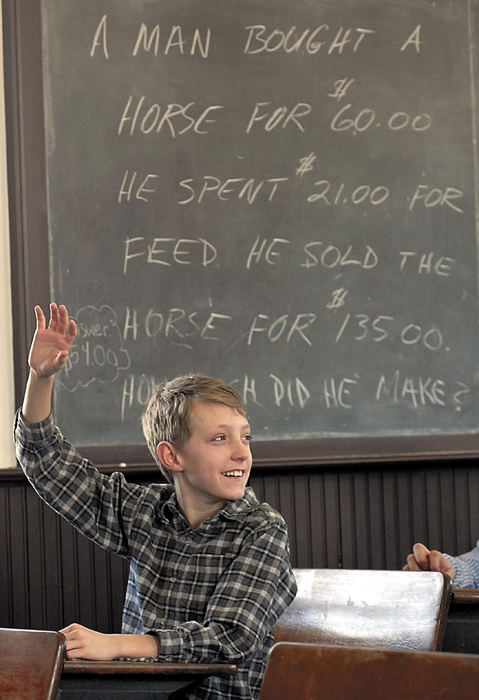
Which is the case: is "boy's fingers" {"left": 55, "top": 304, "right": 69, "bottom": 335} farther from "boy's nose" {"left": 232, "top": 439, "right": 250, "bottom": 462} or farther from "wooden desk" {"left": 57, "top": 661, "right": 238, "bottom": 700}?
"wooden desk" {"left": 57, "top": 661, "right": 238, "bottom": 700}

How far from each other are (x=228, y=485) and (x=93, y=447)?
1.15 metres

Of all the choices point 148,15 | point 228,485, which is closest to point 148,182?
point 148,15

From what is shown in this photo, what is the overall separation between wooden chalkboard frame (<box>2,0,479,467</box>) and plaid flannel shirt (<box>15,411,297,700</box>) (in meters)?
0.92

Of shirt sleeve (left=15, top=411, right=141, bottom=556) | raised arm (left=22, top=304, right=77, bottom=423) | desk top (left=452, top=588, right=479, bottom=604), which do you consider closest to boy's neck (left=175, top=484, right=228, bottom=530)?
shirt sleeve (left=15, top=411, right=141, bottom=556)

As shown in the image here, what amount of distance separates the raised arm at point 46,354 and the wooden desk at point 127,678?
755 mm

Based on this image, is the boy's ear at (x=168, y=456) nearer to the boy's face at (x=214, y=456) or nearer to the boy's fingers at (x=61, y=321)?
the boy's face at (x=214, y=456)

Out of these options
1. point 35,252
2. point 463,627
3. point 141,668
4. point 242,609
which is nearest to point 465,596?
point 463,627

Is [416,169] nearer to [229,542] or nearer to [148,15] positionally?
[148,15]

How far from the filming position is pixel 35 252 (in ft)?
10.4

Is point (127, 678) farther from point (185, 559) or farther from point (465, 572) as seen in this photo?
point (465, 572)

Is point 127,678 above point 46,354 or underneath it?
underneath

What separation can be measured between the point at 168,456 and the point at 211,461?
0.40 feet

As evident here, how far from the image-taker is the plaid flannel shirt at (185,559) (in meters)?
1.86

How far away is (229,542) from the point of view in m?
2.04
